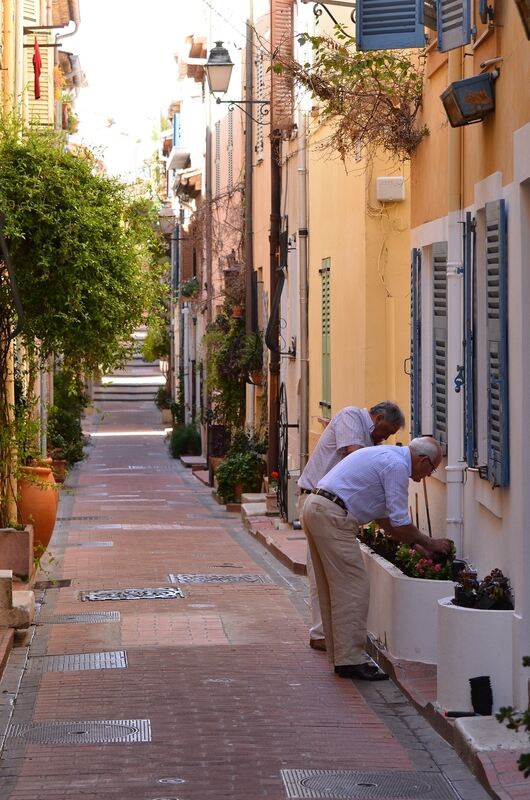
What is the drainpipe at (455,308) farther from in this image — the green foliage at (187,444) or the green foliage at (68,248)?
the green foliage at (187,444)

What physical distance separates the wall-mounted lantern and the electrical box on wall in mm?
5685

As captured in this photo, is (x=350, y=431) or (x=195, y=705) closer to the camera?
(x=195, y=705)

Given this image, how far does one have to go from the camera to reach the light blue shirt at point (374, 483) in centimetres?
880

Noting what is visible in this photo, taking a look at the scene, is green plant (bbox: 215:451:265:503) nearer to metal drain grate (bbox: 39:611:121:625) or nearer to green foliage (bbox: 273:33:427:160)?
metal drain grate (bbox: 39:611:121:625)

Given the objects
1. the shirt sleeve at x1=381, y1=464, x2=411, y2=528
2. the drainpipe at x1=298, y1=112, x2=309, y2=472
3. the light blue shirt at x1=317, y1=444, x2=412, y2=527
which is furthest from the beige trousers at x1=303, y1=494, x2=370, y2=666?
the drainpipe at x1=298, y1=112, x2=309, y2=472

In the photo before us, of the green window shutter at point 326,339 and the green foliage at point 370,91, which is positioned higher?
the green foliage at point 370,91

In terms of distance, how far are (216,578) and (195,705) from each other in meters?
6.20

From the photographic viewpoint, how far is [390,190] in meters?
14.3

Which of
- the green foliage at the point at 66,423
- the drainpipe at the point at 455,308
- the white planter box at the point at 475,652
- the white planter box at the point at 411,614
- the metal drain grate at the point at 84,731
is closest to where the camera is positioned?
the white planter box at the point at 475,652

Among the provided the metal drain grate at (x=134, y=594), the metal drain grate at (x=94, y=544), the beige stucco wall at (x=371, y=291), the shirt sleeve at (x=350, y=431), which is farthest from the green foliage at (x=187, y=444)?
the shirt sleeve at (x=350, y=431)

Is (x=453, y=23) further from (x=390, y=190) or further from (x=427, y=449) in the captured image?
(x=390, y=190)

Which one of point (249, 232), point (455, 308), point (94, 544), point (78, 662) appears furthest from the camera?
point (249, 232)

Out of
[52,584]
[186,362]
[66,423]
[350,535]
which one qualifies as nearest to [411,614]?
[350,535]

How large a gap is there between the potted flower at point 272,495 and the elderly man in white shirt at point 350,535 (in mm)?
11653
